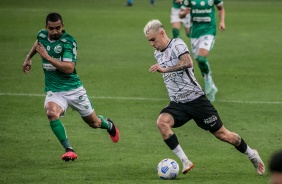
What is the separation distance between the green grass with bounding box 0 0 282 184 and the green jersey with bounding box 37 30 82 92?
1.24 meters

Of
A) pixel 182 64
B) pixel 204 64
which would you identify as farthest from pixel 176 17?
pixel 182 64

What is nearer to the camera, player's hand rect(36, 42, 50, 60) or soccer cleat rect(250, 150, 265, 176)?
soccer cleat rect(250, 150, 265, 176)

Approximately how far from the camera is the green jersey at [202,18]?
19.6 meters

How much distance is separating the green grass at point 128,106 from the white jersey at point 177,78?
1.18m

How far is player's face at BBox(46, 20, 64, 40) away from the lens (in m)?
12.4

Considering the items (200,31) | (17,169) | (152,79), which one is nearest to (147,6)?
(152,79)

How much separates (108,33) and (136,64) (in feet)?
27.3

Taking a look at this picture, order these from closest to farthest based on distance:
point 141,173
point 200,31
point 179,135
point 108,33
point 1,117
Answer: point 141,173
point 179,135
point 1,117
point 200,31
point 108,33

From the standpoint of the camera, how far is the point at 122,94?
20.4 metres

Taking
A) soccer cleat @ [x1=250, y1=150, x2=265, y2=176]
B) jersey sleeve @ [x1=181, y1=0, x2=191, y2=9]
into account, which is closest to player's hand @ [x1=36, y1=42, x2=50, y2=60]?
soccer cleat @ [x1=250, y1=150, x2=265, y2=176]

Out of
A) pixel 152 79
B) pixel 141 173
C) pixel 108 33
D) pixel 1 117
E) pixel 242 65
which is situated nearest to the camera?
pixel 141 173

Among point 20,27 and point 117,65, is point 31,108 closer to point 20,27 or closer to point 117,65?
point 117,65

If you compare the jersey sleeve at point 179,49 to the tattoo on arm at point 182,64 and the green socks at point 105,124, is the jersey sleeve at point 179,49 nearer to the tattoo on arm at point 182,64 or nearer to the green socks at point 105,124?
the tattoo on arm at point 182,64

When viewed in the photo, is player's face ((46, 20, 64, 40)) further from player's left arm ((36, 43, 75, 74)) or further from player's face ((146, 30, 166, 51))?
player's face ((146, 30, 166, 51))
